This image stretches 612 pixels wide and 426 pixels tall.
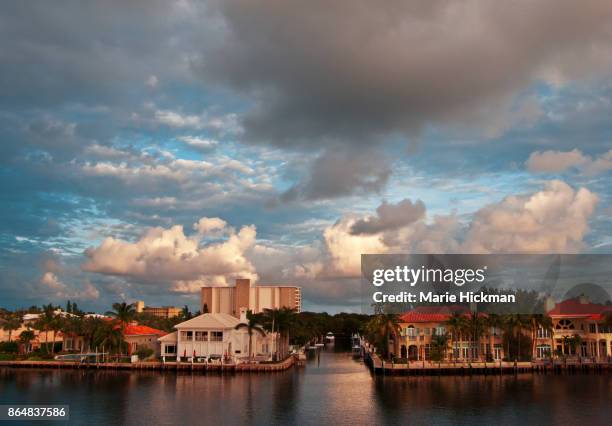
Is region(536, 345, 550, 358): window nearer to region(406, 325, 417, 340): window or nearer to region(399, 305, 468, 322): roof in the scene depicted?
region(399, 305, 468, 322): roof

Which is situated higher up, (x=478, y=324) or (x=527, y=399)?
(x=478, y=324)

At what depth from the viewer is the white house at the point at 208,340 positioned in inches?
4013

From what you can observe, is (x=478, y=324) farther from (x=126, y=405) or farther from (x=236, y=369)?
(x=126, y=405)

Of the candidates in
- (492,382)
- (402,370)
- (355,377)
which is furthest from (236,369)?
(492,382)

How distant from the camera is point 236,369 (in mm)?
96125

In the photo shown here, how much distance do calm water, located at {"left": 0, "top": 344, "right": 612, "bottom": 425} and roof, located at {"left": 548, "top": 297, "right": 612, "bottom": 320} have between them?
20.5 metres

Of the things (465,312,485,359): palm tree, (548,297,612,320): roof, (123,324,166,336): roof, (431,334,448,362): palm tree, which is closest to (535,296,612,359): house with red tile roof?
(548,297,612,320): roof

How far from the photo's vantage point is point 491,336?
102 metres

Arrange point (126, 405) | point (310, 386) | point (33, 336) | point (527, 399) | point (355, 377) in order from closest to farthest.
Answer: point (126, 405), point (527, 399), point (310, 386), point (355, 377), point (33, 336)

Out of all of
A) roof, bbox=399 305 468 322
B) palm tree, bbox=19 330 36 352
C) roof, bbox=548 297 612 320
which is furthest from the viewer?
palm tree, bbox=19 330 36 352

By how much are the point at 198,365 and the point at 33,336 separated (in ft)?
135

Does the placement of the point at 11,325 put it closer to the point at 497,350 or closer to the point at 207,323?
the point at 207,323

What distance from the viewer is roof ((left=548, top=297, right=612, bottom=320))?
353 ft

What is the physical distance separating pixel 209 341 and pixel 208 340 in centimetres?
25
